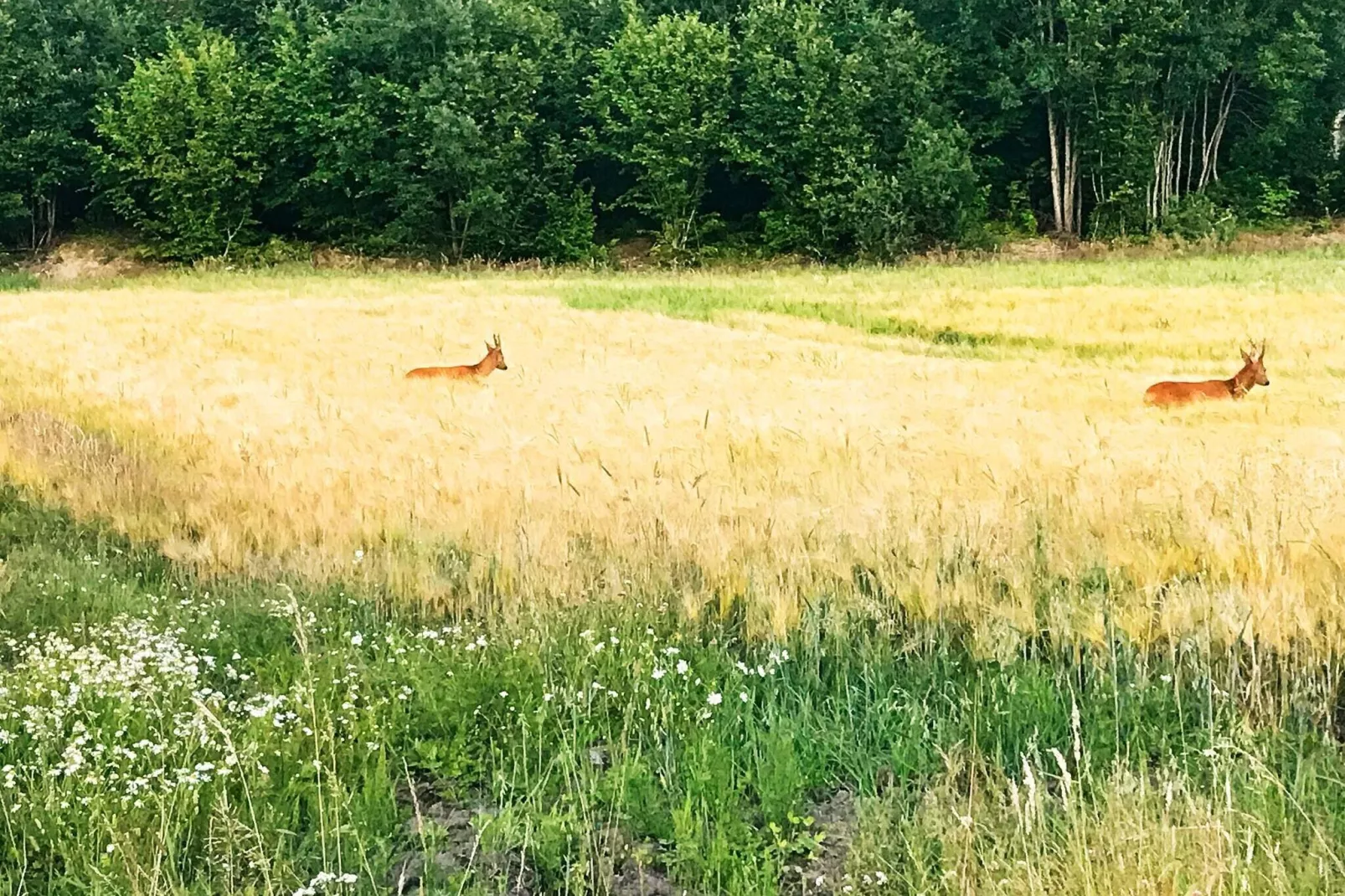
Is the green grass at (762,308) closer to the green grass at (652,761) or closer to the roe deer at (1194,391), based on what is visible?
the roe deer at (1194,391)

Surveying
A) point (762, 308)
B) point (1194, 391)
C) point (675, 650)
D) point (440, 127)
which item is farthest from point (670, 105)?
point (675, 650)

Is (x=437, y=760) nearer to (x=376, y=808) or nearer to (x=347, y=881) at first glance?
(x=376, y=808)

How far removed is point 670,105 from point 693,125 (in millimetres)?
1215

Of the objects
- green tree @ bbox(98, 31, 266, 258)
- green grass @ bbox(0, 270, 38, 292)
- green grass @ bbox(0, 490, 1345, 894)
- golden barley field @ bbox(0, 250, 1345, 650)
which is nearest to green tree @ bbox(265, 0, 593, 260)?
green tree @ bbox(98, 31, 266, 258)

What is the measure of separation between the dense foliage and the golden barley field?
87.6 feet

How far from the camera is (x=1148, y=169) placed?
144 feet

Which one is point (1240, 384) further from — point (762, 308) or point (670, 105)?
point (670, 105)

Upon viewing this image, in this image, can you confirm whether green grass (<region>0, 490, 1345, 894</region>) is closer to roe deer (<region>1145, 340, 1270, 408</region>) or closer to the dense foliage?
roe deer (<region>1145, 340, 1270, 408</region>)

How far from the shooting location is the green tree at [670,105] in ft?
147

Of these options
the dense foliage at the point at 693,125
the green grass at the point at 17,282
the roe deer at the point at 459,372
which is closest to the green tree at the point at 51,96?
the dense foliage at the point at 693,125

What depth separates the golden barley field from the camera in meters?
5.21

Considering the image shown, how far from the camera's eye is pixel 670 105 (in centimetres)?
4478

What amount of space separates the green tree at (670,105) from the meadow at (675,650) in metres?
35.9

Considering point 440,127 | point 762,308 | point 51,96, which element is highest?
point 51,96
